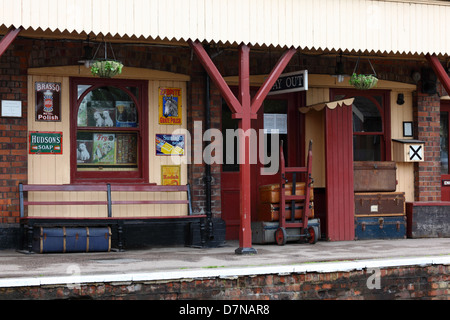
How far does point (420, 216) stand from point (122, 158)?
5.15 m

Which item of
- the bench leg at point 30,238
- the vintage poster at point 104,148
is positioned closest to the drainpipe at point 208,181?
the vintage poster at point 104,148

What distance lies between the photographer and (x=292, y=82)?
11203 mm

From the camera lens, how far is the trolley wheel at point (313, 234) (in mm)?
11477

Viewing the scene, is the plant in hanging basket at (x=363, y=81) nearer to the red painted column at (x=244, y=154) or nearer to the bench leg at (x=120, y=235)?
the red painted column at (x=244, y=154)

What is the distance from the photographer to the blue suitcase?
33.6 ft

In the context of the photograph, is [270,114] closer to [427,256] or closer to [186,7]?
[186,7]

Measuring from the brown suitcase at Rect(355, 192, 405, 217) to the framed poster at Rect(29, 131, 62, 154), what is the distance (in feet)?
16.1

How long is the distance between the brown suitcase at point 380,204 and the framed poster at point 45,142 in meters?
4.90

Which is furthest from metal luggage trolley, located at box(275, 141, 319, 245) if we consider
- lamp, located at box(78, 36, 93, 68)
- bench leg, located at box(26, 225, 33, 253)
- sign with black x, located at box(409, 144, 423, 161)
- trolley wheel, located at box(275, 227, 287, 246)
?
bench leg, located at box(26, 225, 33, 253)

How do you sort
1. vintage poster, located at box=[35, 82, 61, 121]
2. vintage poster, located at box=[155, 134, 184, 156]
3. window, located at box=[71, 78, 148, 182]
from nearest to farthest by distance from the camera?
1. vintage poster, located at box=[35, 82, 61, 121]
2. window, located at box=[71, 78, 148, 182]
3. vintage poster, located at box=[155, 134, 184, 156]

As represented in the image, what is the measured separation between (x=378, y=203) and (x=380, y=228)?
1.39 feet

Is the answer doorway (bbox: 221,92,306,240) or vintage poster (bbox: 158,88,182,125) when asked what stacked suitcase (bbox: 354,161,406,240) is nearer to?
doorway (bbox: 221,92,306,240)
